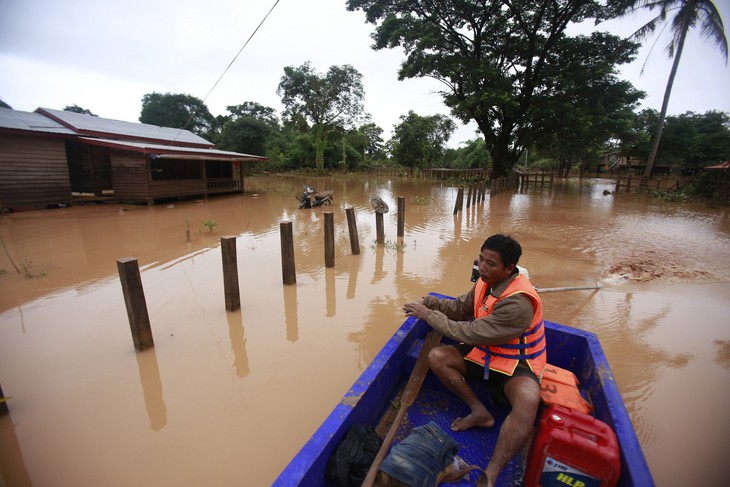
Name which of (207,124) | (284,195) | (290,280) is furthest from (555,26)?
(207,124)

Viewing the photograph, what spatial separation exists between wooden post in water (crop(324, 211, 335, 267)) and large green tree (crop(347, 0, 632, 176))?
15.0m

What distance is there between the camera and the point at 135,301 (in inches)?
144

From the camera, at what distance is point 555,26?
19.2 m

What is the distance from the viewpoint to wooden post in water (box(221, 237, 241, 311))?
14.9 ft

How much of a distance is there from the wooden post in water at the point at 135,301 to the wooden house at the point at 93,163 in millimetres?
11552

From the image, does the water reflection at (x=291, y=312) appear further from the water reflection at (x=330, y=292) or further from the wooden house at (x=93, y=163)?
the wooden house at (x=93, y=163)

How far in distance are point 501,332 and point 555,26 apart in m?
23.7

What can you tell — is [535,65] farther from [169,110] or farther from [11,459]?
[169,110]

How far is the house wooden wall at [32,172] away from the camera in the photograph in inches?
456

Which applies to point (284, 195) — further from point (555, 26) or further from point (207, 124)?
point (207, 124)

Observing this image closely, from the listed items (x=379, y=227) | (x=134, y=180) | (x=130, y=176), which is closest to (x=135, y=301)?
(x=379, y=227)

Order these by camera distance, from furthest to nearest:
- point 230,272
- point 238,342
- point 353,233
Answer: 1. point 353,233
2. point 230,272
3. point 238,342

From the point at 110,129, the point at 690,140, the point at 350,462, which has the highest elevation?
the point at 690,140

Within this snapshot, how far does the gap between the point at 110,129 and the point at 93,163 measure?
129 inches
